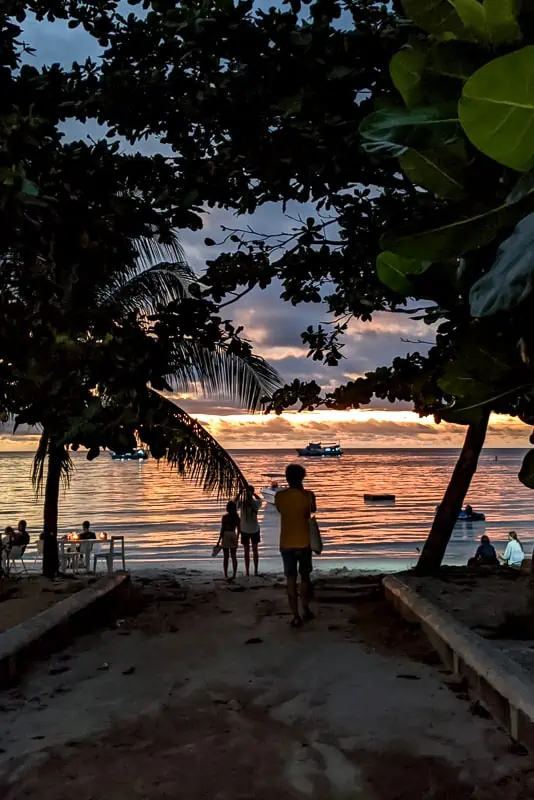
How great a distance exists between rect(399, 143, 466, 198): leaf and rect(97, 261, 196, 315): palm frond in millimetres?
11516

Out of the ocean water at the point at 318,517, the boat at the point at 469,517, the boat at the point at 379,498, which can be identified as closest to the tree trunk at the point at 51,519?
the ocean water at the point at 318,517

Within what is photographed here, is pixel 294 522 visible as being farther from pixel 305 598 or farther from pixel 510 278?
pixel 510 278

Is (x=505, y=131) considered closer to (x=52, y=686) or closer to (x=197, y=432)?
(x=52, y=686)

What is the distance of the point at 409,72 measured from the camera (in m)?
1.17

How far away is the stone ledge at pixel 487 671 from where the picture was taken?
3.89m

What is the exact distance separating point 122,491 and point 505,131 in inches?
2616

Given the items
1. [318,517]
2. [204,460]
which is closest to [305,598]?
[204,460]

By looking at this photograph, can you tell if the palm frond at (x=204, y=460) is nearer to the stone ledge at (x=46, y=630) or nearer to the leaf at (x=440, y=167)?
the stone ledge at (x=46, y=630)

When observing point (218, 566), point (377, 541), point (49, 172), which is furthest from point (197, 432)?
point (377, 541)

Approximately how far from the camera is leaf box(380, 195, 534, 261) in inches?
43.6

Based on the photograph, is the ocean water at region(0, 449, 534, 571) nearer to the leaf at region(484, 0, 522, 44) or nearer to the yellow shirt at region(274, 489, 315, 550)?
the yellow shirt at region(274, 489, 315, 550)

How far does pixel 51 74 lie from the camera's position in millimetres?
4945

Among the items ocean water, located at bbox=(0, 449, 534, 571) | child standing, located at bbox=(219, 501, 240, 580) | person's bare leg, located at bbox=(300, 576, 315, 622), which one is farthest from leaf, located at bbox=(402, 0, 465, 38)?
ocean water, located at bbox=(0, 449, 534, 571)

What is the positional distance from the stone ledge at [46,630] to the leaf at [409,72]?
4.82 m
